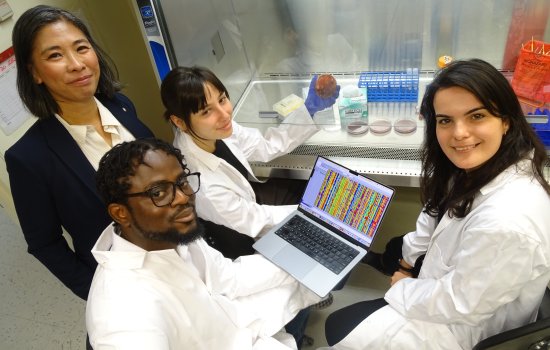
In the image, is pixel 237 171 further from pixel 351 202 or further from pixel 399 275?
pixel 399 275

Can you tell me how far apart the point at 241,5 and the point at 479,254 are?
4.83 feet

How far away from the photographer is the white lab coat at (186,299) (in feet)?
2.89

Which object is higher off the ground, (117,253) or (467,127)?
(467,127)

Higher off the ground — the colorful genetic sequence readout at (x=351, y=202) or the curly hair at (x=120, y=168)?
the curly hair at (x=120, y=168)

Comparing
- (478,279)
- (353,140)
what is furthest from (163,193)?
(353,140)

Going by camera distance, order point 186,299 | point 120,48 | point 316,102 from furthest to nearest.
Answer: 1. point 120,48
2. point 316,102
3. point 186,299

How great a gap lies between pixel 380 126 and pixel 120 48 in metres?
1.65

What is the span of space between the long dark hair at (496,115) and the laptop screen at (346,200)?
0.24m

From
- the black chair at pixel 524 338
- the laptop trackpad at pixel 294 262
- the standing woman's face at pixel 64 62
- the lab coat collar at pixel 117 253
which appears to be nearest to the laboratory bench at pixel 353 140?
the laptop trackpad at pixel 294 262

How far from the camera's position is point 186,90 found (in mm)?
1377

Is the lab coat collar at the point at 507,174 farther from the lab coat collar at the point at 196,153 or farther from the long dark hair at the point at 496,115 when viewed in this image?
the lab coat collar at the point at 196,153

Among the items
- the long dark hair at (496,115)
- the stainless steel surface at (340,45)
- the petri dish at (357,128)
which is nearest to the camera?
the long dark hair at (496,115)

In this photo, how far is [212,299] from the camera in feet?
3.85

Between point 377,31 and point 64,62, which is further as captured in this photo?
point 377,31
